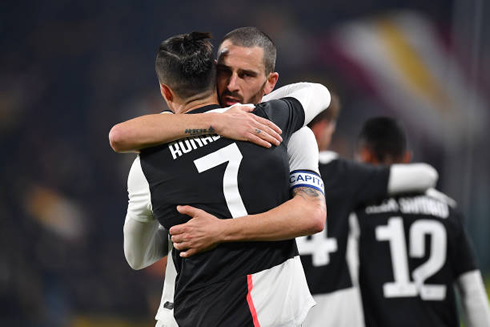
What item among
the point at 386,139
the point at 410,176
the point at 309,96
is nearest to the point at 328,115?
the point at 386,139

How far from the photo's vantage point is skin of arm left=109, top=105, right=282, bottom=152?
184 cm

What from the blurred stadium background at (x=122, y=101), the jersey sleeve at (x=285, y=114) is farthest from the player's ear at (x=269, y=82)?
the blurred stadium background at (x=122, y=101)

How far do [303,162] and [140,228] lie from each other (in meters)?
0.63

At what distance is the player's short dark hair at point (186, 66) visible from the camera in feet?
6.49

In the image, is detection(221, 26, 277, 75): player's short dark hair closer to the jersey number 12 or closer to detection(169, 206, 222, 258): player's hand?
detection(169, 206, 222, 258): player's hand

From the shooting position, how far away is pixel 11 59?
23.3 ft

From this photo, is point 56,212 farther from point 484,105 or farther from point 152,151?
point 484,105

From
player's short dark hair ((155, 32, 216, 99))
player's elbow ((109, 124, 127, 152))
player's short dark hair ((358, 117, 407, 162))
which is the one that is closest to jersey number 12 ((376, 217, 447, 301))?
player's short dark hair ((358, 117, 407, 162))

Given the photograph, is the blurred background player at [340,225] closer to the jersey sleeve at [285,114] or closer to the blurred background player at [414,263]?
the blurred background player at [414,263]

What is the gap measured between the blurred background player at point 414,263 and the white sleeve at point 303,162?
116 cm

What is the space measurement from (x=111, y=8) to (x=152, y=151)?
585cm

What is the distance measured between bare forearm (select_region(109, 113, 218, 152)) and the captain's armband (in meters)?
0.34

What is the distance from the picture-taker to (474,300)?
2.96 meters

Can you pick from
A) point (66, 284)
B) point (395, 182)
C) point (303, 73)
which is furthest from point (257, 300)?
point (303, 73)
